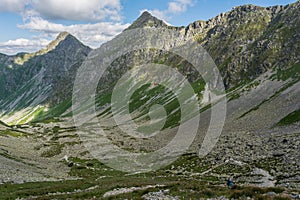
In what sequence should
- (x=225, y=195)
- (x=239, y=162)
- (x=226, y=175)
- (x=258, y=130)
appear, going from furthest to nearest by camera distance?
(x=258, y=130) → (x=239, y=162) → (x=226, y=175) → (x=225, y=195)

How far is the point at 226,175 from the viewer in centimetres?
4991

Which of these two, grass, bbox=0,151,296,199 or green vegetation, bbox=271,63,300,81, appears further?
green vegetation, bbox=271,63,300,81

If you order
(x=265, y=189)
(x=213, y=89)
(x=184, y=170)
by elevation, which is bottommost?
(x=184, y=170)

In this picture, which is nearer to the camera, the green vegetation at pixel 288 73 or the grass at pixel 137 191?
the grass at pixel 137 191

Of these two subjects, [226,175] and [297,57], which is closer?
[226,175]

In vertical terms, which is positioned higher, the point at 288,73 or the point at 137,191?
the point at 288,73

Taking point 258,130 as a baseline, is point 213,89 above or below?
above

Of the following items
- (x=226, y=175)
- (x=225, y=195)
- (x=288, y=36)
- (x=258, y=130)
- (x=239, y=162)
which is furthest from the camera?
(x=288, y=36)

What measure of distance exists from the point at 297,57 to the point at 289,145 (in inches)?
4816

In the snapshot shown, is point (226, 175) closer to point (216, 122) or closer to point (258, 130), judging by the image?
point (258, 130)

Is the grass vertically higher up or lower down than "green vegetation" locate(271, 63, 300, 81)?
lower down

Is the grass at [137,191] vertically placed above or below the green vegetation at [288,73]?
below

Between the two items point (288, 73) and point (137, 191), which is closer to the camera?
point (137, 191)

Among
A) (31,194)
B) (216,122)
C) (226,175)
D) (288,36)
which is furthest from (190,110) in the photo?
(31,194)
